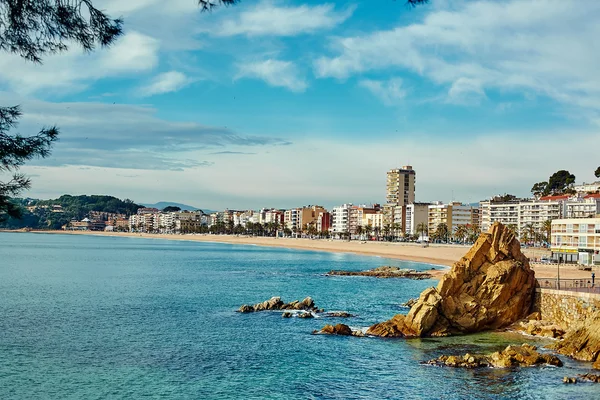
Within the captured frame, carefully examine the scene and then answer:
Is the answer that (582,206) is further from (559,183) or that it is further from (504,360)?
(504,360)

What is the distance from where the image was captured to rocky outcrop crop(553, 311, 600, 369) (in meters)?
25.2

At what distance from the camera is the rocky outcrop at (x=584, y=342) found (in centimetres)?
2516

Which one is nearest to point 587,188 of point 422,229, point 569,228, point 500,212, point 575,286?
point 500,212

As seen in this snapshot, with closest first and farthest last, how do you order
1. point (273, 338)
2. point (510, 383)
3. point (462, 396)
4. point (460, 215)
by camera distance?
1. point (462, 396)
2. point (510, 383)
3. point (273, 338)
4. point (460, 215)

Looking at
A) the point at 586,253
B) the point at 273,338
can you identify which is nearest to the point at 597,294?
the point at 273,338

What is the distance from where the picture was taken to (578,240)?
7100 centimetres

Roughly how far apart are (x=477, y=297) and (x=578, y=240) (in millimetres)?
44922

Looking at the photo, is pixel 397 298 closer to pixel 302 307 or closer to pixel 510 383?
pixel 302 307

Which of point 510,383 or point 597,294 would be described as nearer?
point 510,383

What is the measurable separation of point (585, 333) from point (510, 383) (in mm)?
6342

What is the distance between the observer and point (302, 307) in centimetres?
4100

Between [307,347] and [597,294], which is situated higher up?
[597,294]

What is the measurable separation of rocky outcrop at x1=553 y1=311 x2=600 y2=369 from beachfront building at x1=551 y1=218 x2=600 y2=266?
39717 millimetres

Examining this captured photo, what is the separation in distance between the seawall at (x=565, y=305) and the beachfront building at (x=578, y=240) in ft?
110
